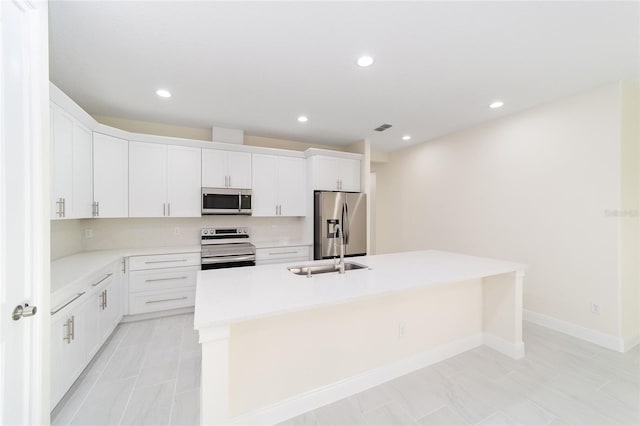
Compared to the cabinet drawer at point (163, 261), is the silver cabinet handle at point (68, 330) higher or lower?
lower

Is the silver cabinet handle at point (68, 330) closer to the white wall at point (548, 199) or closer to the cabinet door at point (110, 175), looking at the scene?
the cabinet door at point (110, 175)

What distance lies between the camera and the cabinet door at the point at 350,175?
4336 millimetres

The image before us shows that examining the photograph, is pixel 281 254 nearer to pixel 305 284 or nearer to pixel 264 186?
pixel 264 186

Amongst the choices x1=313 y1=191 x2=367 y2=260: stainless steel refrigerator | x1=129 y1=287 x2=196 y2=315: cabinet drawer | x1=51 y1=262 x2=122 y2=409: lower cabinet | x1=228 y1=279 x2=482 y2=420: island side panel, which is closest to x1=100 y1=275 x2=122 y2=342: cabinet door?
x1=51 y1=262 x2=122 y2=409: lower cabinet

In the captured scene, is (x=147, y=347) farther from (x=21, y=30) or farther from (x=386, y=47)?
(x=386, y=47)

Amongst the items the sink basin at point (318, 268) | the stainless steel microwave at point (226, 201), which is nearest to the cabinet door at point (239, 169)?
the stainless steel microwave at point (226, 201)

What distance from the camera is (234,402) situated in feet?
4.94

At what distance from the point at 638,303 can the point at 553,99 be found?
2.38 meters

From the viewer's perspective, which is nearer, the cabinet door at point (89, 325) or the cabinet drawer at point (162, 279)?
the cabinet door at point (89, 325)

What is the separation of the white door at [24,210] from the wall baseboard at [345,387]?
1020 mm

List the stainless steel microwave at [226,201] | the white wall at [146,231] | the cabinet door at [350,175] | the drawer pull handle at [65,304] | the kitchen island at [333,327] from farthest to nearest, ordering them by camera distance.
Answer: the cabinet door at [350,175]
the stainless steel microwave at [226,201]
the white wall at [146,231]
the drawer pull handle at [65,304]
the kitchen island at [333,327]

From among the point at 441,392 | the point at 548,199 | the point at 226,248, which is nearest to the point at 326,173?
the point at 226,248

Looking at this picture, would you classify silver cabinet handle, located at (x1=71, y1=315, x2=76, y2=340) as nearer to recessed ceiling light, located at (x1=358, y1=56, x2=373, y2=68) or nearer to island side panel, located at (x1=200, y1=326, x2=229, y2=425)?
island side panel, located at (x1=200, y1=326, x2=229, y2=425)

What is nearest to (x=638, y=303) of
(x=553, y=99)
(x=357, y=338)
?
(x=553, y=99)
